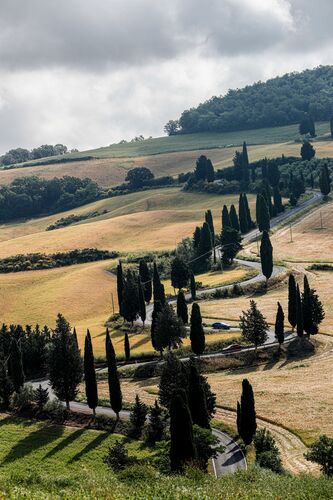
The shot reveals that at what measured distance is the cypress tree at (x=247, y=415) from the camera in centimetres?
5856

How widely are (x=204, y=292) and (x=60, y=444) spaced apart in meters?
75.2

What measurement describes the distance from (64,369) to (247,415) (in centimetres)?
2430

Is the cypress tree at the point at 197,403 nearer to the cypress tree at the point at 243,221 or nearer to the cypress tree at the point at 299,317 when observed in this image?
the cypress tree at the point at 299,317

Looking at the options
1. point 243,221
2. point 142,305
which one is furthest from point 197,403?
point 243,221

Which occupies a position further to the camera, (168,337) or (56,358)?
(168,337)

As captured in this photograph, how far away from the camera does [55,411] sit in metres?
70.3

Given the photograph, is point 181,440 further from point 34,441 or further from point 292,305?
point 292,305

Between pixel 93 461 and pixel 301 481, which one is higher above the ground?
pixel 301 481

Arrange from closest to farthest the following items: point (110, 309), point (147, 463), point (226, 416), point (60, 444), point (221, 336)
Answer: point (147, 463) < point (60, 444) < point (226, 416) < point (221, 336) < point (110, 309)

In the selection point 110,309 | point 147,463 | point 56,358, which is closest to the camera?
point 147,463

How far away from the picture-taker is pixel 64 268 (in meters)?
162

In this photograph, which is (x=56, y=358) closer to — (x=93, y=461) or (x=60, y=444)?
(x=60, y=444)

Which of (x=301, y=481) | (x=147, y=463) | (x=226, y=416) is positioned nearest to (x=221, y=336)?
(x=226, y=416)

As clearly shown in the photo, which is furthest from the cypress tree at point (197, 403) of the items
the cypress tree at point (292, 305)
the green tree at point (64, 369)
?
the cypress tree at point (292, 305)
